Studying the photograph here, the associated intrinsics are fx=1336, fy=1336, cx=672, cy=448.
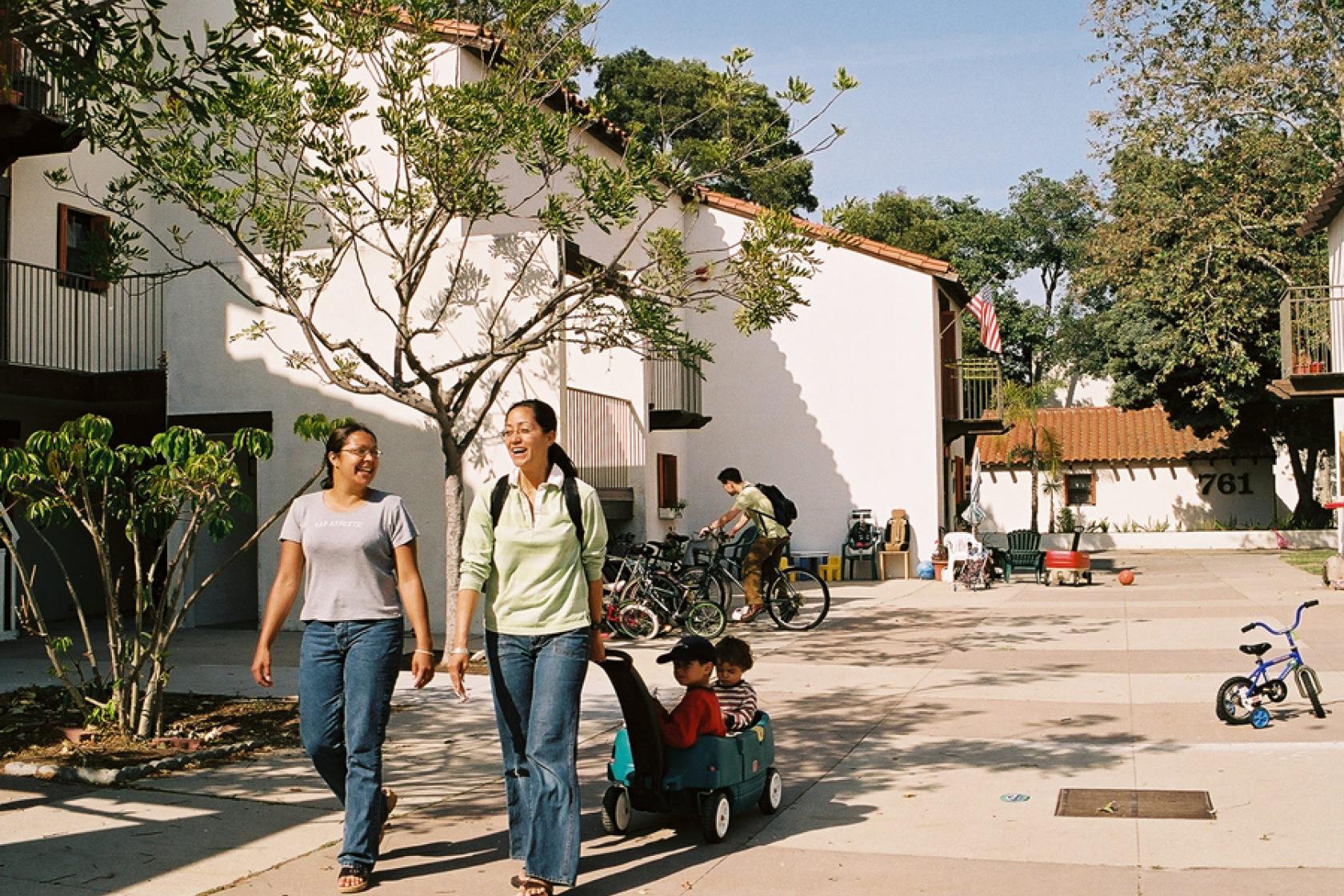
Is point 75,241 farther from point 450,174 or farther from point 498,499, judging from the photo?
point 498,499

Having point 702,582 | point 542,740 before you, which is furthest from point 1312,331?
point 542,740

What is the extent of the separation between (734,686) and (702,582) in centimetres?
893

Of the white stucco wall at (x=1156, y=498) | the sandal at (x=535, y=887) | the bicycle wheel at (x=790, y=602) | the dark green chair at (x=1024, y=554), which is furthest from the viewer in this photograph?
the white stucco wall at (x=1156, y=498)

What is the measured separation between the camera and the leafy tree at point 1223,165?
2794 cm

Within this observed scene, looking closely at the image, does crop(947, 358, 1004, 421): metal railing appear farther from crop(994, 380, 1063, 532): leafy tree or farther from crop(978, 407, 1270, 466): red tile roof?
crop(978, 407, 1270, 466): red tile roof

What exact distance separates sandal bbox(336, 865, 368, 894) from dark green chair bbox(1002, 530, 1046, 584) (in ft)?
65.6

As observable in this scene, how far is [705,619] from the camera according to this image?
1461 centimetres

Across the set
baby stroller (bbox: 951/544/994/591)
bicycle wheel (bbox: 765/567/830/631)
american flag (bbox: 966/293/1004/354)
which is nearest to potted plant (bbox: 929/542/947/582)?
baby stroller (bbox: 951/544/994/591)

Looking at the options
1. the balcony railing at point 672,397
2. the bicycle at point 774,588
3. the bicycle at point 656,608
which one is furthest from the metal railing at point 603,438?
the bicycle at point 774,588

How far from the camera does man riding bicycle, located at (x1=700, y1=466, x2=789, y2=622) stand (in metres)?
15.1

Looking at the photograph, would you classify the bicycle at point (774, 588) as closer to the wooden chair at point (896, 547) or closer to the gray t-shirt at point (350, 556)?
the wooden chair at point (896, 547)

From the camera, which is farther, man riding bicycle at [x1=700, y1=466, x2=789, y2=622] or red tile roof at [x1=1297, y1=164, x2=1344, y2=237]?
red tile roof at [x1=1297, y1=164, x2=1344, y2=237]

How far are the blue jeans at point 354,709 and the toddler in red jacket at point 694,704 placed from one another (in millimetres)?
1362

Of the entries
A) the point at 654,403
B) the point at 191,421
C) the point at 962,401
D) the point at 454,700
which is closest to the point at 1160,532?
the point at 962,401
